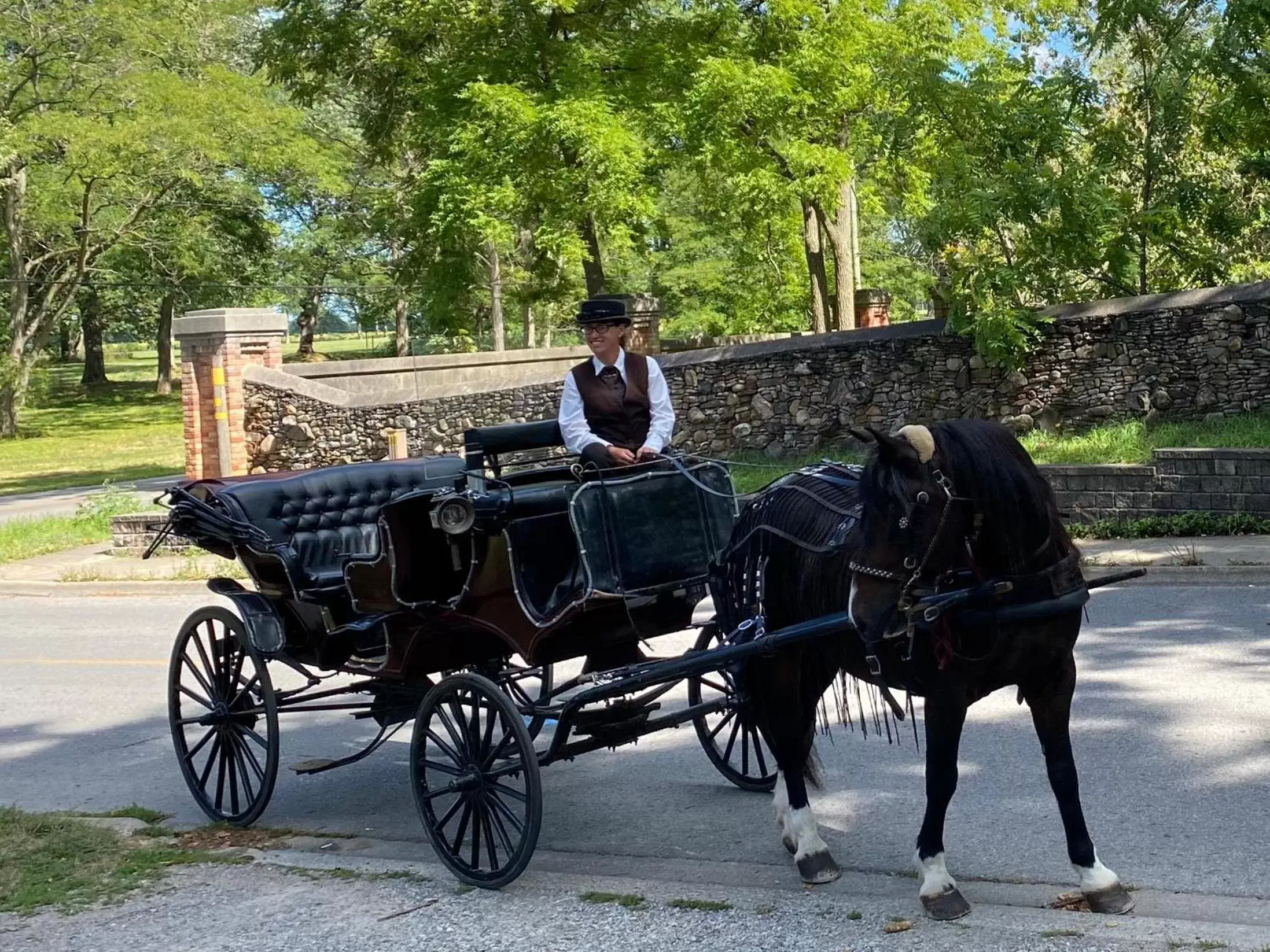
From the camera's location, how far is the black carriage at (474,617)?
6.58 meters

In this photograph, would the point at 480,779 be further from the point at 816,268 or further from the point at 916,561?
the point at 816,268

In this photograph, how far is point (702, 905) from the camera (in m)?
5.75

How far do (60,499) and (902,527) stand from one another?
91.5 ft

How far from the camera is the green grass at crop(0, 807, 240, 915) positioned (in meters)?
6.45

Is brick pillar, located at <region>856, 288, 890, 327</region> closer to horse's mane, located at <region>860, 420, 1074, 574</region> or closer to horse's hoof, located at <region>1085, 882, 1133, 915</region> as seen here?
horse's mane, located at <region>860, 420, 1074, 574</region>

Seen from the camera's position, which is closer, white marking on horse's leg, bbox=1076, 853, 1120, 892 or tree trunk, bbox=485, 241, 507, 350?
white marking on horse's leg, bbox=1076, 853, 1120, 892

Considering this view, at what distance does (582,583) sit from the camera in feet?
22.0

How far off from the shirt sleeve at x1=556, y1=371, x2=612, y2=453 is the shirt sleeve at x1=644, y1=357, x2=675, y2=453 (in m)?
0.24

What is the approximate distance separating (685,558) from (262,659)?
2.38 meters

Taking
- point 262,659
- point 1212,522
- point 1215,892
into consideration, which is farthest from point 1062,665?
point 1212,522

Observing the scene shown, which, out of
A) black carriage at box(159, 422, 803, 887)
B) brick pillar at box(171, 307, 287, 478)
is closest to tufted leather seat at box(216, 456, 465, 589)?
black carriage at box(159, 422, 803, 887)

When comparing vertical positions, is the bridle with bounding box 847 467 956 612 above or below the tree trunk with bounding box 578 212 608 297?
below

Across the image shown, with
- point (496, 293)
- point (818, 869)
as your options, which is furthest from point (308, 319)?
point (818, 869)

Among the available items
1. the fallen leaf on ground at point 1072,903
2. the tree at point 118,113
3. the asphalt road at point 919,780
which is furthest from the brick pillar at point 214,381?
the fallen leaf on ground at point 1072,903
